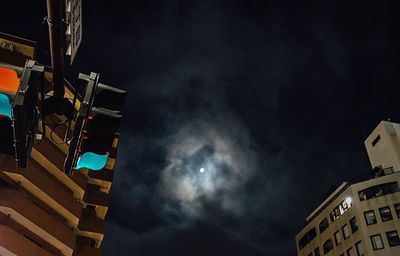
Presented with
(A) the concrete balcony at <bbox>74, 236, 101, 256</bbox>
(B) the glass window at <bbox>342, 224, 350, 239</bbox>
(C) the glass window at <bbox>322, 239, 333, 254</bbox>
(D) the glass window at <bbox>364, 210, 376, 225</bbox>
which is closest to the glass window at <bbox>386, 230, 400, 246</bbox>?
(D) the glass window at <bbox>364, 210, 376, 225</bbox>

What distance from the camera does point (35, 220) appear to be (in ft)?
77.8

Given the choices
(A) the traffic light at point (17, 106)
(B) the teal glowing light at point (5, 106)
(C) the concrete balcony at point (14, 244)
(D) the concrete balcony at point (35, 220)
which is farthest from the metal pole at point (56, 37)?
(D) the concrete balcony at point (35, 220)

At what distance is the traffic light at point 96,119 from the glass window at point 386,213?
50.1m

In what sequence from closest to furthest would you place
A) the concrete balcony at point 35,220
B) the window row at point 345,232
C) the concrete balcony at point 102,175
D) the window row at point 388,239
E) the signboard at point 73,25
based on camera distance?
the signboard at point 73,25
the concrete balcony at point 35,220
the concrete balcony at point 102,175
the window row at point 388,239
the window row at point 345,232

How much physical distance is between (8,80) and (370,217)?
170 ft

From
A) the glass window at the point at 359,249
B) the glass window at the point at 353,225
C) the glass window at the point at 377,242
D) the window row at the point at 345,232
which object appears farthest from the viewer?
the window row at the point at 345,232

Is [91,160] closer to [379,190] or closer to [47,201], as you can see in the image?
[47,201]

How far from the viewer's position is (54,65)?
5.18m

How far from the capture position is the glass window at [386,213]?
158ft

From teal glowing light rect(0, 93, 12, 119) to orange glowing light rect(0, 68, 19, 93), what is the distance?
11 cm

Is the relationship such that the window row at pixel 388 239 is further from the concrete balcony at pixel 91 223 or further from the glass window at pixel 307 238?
the concrete balcony at pixel 91 223

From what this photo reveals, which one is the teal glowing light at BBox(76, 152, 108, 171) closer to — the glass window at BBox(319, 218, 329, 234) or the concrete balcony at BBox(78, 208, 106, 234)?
the concrete balcony at BBox(78, 208, 106, 234)

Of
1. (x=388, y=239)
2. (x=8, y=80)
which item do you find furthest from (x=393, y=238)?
(x=8, y=80)

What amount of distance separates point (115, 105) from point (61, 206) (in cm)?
→ 2310
